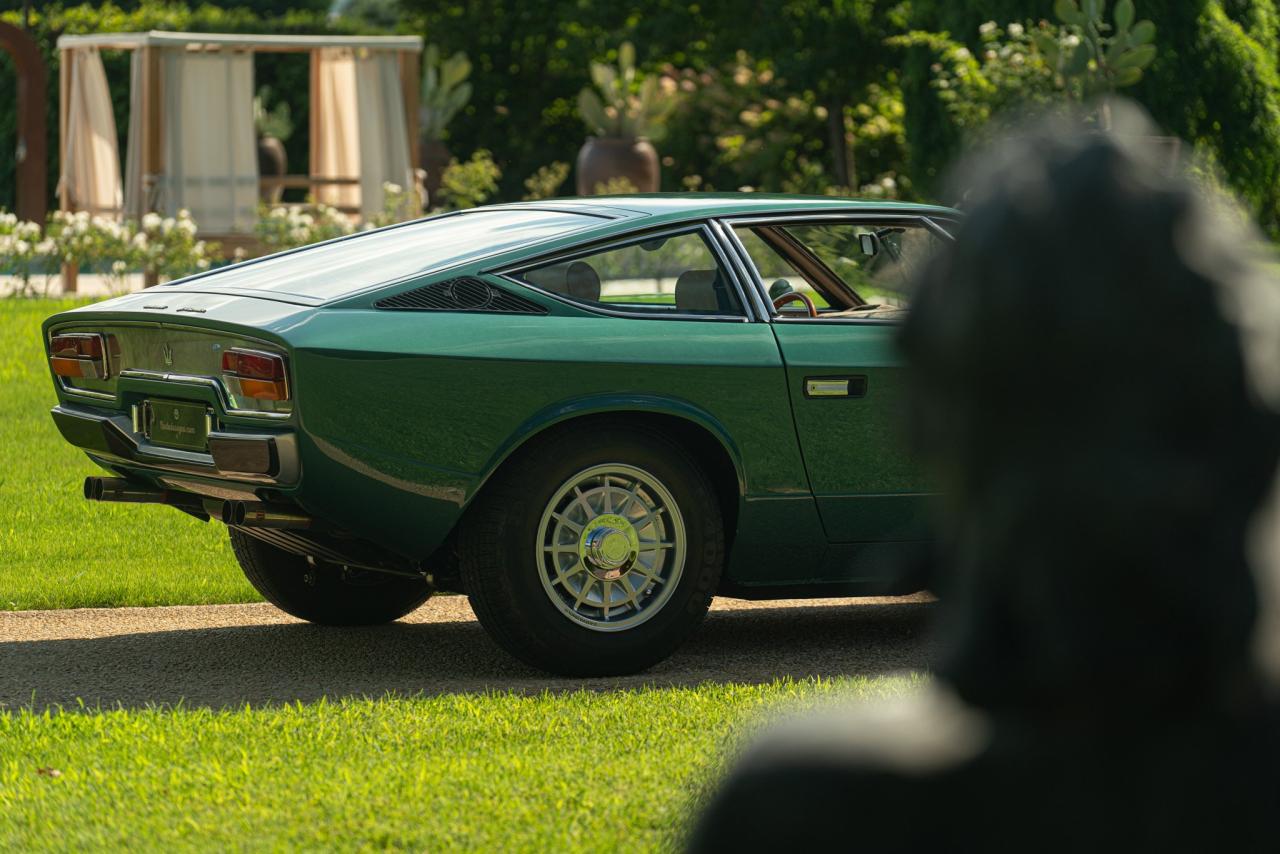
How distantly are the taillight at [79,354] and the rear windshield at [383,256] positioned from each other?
1.01ft

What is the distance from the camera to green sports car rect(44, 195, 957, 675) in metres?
5.52

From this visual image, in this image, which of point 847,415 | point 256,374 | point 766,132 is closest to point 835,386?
point 847,415

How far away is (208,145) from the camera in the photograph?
63.3 ft

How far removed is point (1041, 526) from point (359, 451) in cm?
464

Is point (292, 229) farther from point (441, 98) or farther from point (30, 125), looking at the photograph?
point (441, 98)

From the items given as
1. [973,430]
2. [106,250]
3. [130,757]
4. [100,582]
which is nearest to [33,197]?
[106,250]

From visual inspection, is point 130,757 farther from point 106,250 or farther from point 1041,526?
point 106,250

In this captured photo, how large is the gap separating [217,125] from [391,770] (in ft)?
51.6

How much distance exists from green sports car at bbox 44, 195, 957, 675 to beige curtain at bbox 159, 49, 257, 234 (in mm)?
13131

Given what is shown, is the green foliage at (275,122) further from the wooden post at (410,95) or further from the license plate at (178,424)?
the license plate at (178,424)

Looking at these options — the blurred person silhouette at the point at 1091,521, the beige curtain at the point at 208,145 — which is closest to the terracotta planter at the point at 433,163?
the beige curtain at the point at 208,145

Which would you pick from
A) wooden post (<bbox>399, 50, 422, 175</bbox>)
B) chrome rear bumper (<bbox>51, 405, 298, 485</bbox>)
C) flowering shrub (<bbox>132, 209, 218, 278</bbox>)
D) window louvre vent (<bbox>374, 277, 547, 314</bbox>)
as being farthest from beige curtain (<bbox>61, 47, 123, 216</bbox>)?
window louvre vent (<bbox>374, 277, 547, 314</bbox>)

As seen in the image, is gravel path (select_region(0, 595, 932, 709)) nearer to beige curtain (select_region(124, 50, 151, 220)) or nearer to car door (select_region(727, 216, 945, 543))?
car door (select_region(727, 216, 945, 543))

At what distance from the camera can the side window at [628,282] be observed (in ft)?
19.7
